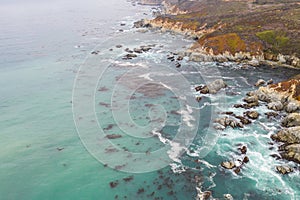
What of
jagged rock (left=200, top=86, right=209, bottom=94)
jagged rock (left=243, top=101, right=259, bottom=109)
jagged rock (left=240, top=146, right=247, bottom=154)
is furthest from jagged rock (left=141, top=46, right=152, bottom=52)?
jagged rock (left=240, top=146, right=247, bottom=154)

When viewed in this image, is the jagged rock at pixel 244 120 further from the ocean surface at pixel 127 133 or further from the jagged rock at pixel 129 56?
the jagged rock at pixel 129 56

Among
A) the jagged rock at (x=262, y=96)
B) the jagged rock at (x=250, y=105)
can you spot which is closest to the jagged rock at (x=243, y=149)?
the jagged rock at (x=250, y=105)

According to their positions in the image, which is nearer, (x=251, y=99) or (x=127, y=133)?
(x=127, y=133)

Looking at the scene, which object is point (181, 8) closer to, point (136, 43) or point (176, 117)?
point (136, 43)

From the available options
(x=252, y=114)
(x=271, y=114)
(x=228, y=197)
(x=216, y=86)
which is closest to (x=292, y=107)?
(x=271, y=114)

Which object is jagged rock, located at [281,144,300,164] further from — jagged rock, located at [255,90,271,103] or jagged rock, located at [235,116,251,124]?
jagged rock, located at [255,90,271,103]

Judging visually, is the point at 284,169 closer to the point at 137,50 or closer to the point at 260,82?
the point at 260,82

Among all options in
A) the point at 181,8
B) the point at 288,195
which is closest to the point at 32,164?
the point at 288,195
